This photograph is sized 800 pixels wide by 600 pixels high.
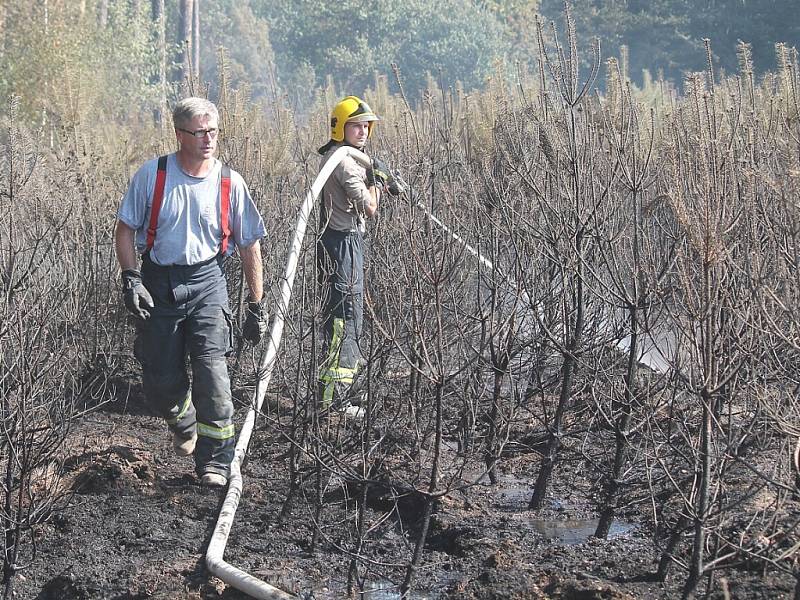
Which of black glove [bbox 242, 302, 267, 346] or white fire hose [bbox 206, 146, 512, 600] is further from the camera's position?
black glove [bbox 242, 302, 267, 346]

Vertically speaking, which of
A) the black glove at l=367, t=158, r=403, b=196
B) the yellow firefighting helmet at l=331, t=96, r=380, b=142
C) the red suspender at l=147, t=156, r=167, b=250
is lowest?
the black glove at l=367, t=158, r=403, b=196

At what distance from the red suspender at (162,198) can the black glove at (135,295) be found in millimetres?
197

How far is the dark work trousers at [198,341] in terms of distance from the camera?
518 cm

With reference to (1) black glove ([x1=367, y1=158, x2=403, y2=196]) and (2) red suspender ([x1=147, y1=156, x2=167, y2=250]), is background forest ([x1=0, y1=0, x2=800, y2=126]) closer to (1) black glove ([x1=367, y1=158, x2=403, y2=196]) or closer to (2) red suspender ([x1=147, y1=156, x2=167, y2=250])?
(1) black glove ([x1=367, y1=158, x2=403, y2=196])

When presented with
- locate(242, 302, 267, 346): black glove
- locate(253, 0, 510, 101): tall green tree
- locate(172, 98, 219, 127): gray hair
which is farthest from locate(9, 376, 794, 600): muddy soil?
locate(253, 0, 510, 101): tall green tree

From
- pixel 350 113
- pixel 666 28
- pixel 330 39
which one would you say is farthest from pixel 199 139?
pixel 330 39

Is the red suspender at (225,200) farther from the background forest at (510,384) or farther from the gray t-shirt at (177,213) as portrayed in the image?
the background forest at (510,384)

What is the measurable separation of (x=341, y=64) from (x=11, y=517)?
38.5 metres

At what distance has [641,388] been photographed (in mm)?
5031

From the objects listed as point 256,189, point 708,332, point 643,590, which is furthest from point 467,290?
point 708,332

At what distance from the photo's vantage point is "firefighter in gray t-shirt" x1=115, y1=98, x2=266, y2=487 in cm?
510

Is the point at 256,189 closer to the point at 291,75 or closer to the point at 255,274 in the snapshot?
the point at 255,274

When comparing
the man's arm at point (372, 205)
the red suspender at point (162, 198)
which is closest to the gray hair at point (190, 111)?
the red suspender at point (162, 198)

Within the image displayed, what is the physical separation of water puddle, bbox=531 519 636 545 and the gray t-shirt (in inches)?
78.7
